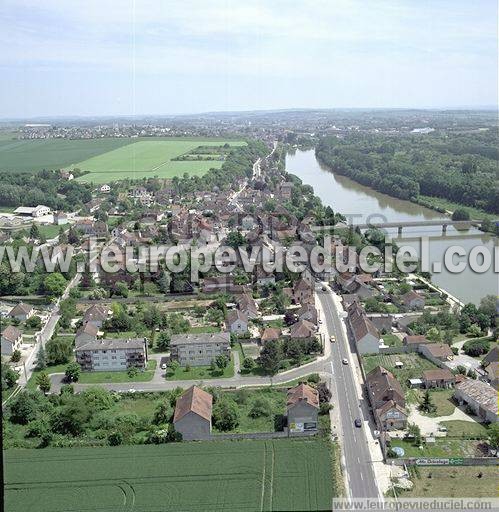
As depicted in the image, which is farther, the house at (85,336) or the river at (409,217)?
the river at (409,217)

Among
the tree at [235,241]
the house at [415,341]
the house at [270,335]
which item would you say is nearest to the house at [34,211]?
the tree at [235,241]

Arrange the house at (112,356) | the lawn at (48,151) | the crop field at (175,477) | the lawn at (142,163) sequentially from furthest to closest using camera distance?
1. the lawn at (48,151)
2. the lawn at (142,163)
3. the house at (112,356)
4. the crop field at (175,477)

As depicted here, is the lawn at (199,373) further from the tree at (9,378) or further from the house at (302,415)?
the tree at (9,378)

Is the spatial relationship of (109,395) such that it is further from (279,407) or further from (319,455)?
(319,455)

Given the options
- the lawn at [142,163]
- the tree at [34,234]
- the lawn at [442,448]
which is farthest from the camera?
the lawn at [142,163]

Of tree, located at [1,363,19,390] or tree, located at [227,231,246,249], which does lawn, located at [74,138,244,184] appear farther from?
tree, located at [1,363,19,390]

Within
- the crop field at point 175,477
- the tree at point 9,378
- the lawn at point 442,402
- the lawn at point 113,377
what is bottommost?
the crop field at point 175,477

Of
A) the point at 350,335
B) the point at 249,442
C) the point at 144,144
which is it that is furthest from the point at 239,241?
the point at 144,144
